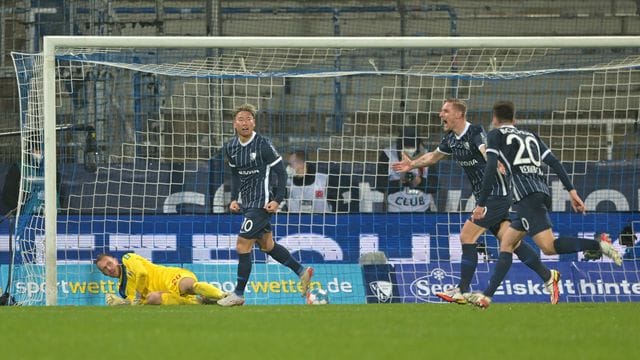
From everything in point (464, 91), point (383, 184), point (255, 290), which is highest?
point (464, 91)

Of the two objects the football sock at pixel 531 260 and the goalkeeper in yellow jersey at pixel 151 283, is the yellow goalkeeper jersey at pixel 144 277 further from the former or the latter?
the football sock at pixel 531 260

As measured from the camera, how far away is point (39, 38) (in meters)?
18.5

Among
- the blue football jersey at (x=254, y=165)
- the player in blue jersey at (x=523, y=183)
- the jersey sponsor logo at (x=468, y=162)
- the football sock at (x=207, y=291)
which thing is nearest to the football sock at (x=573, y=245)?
the player in blue jersey at (x=523, y=183)

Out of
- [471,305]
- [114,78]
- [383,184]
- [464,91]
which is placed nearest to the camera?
[471,305]

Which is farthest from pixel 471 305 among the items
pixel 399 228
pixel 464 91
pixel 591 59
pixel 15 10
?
pixel 15 10

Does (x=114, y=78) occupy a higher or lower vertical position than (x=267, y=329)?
higher

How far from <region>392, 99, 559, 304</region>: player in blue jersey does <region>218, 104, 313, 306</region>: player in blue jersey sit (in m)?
1.37

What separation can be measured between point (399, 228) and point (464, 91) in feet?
13.8

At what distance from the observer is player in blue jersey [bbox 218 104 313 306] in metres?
12.9

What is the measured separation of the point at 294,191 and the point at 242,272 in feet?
10.5

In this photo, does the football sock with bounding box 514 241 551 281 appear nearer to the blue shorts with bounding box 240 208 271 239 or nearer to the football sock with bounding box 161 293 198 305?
the blue shorts with bounding box 240 208 271 239

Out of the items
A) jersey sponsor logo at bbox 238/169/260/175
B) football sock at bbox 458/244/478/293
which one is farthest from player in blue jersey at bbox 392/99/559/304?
jersey sponsor logo at bbox 238/169/260/175

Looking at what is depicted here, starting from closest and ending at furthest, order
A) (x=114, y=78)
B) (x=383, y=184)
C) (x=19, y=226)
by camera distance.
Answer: (x=19, y=226) → (x=383, y=184) → (x=114, y=78)

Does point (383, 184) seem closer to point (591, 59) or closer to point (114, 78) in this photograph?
point (114, 78)
